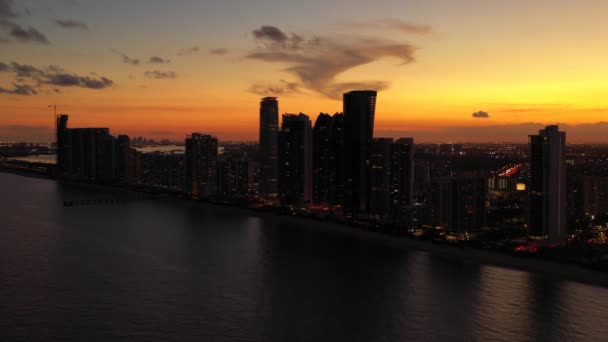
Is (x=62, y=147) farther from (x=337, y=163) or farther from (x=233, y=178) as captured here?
(x=337, y=163)

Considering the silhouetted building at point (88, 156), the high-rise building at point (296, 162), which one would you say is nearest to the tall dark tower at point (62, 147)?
the silhouetted building at point (88, 156)

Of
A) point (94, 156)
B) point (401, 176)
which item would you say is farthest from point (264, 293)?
point (94, 156)

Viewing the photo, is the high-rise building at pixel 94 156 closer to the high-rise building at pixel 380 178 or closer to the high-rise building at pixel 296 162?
the high-rise building at pixel 296 162

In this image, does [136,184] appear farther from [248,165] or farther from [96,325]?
[96,325]

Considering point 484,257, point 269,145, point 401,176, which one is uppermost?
point 269,145

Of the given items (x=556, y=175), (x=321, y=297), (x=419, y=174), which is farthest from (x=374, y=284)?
(x=419, y=174)
